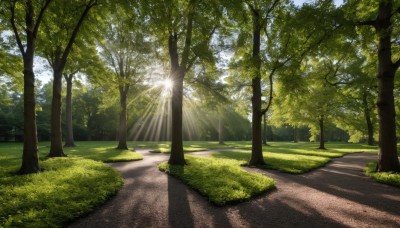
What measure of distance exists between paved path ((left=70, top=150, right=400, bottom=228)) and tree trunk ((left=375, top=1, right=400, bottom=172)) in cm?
236

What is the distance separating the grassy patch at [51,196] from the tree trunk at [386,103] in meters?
11.0

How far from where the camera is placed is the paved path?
504 centimetres

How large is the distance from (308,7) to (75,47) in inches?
500

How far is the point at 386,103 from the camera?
397 inches

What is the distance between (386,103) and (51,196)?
1279 centimetres

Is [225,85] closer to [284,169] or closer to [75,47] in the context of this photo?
[284,169]

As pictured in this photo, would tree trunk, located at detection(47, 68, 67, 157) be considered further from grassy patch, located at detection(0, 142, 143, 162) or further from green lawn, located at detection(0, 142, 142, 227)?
green lawn, located at detection(0, 142, 142, 227)

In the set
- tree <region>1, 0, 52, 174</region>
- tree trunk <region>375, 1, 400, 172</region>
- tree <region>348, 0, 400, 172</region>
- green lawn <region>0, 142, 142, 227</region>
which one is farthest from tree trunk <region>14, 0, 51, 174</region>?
tree trunk <region>375, 1, 400, 172</region>

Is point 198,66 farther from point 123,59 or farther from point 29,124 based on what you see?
point 123,59

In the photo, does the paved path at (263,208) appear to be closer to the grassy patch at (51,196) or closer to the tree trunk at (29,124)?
the grassy patch at (51,196)

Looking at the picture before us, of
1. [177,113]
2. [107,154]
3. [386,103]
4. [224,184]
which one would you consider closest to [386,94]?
[386,103]

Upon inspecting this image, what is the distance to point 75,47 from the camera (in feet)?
46.2

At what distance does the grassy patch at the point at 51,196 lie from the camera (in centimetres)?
482

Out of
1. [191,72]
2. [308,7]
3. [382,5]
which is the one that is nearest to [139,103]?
[191,72]
